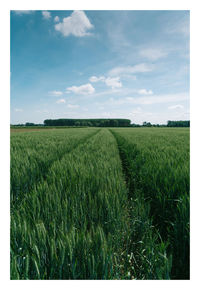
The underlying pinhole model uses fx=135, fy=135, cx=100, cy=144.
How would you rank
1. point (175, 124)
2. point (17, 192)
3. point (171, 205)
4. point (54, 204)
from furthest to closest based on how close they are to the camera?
point (175, 124)
point (17, 192)
point (171, 205)
point (54, 204)

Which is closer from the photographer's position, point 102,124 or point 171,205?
point 171,205

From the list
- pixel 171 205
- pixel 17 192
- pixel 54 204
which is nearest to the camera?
pixel 54 204

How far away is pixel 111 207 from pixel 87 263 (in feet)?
2.15

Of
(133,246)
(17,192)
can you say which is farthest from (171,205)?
(17,192)

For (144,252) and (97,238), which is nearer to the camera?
(97,238)

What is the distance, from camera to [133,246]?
1311mm

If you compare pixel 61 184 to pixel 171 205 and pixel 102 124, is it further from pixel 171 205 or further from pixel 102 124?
pixel 102 124

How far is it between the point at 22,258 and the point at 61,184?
1.02m

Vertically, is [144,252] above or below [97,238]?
below

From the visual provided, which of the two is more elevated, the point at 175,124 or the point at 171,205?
the point at 175,124
